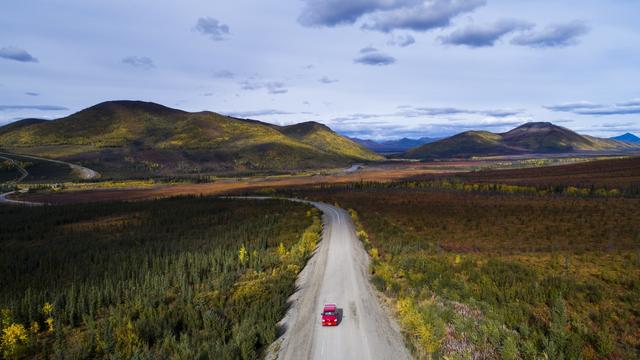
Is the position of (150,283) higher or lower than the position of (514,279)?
lower

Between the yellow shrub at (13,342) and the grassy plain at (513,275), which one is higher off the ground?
the grassy plain at (513,275)

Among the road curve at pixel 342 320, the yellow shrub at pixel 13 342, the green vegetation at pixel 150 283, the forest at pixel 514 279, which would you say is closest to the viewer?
the forest at pixel 514 279

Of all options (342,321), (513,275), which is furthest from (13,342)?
(513,275)

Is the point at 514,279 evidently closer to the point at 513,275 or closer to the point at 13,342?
the point at 513,275

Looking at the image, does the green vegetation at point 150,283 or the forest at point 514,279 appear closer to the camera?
the forest at point 514,279

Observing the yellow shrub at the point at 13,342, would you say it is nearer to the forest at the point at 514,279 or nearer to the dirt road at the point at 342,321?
the dirt road at the point at 342,321

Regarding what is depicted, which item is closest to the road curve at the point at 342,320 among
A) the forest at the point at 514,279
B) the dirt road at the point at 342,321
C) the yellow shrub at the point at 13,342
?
the dirt road at the point at 342,321
